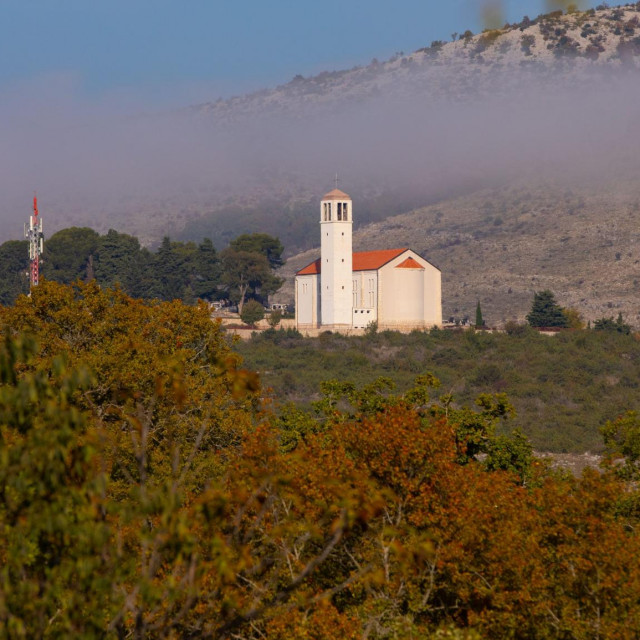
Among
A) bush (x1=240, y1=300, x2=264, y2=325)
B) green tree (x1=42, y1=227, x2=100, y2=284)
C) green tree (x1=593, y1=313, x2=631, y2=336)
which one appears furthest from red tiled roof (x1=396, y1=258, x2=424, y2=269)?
green tree (x1=42, y1=227, x2=100, y2=284)

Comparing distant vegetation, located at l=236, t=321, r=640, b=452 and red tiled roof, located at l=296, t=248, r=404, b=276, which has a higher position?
red tiled roof, located at l=296, t=248, r=404, b=276

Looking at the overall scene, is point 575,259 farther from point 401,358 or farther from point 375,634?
point 375,634

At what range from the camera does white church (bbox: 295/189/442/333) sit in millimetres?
89250

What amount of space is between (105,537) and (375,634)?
9241 millimetres

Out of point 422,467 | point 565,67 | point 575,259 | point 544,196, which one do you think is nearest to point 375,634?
point 422,467

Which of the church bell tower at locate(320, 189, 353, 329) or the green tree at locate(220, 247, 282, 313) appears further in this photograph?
the green tree at locate(220, 247, 282, 313)

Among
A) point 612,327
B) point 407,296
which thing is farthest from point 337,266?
point 612,327

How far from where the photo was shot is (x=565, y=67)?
189 meters

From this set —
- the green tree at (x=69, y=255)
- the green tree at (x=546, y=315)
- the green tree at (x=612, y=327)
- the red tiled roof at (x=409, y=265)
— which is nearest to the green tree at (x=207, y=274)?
the green tree at (x=69, y=255)

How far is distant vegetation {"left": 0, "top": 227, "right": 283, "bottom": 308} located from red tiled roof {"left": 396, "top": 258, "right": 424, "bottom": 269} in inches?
902

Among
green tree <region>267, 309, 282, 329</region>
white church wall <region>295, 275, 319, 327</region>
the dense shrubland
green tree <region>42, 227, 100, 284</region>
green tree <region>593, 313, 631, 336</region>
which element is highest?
green tree <region>42, 227, 100, 284</region>

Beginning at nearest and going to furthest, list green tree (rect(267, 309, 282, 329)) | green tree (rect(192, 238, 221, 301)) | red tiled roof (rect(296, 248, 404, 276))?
red tiled roof (rect(296, 248, 404, 276)) < green tree (rect(267, 309, 282, 329)) < green tree (rect(192, 238, 221, 301))

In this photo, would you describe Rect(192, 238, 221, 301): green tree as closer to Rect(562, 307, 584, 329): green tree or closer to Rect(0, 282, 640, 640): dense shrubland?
Rect(562, 307, 584, 329): green tree

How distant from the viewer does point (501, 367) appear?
76.6 metres
